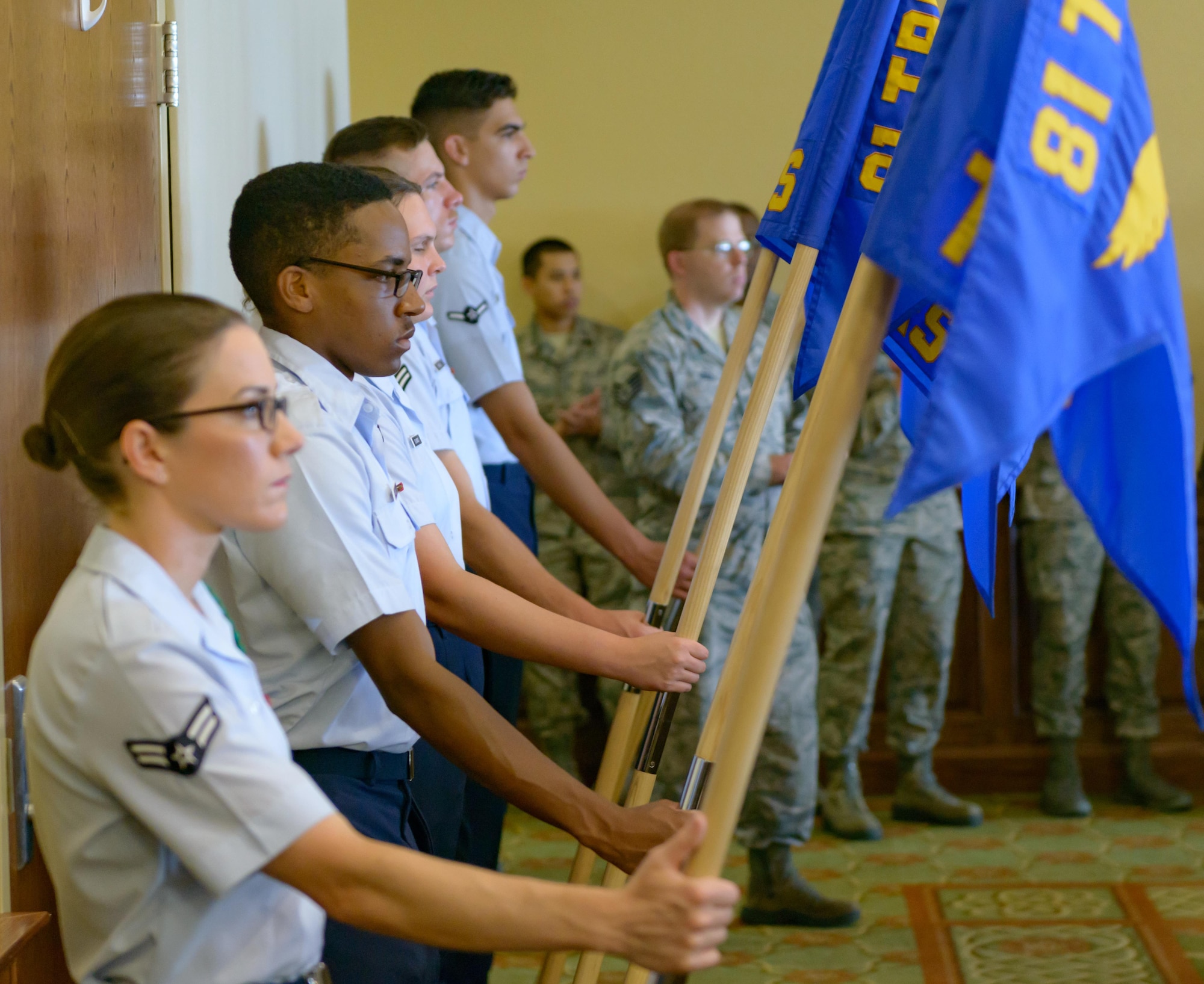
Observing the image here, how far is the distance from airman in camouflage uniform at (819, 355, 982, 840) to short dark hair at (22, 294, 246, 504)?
117 inches

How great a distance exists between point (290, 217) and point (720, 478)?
6.21ft

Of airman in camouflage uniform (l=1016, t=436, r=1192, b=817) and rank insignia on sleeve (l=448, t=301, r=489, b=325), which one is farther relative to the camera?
airman in camouflage uniform (l=1016, t=436, r=1192, b=817)

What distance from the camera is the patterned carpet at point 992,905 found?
2865 millimetres

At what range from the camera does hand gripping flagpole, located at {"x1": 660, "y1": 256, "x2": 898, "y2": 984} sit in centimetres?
109

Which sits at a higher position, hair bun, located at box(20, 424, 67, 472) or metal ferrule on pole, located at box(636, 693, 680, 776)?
hair bun, located at box(20, 424, 67, 472)

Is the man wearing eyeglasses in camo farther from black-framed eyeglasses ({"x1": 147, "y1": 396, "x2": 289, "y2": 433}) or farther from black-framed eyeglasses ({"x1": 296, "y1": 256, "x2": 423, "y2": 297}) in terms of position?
black-framed eyeglasses ({"x1": 147, "y1": 396, "x2": 289, "y2": 433})

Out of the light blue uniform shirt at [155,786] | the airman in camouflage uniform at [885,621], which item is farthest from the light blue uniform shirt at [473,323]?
the light blue uniform shirt at [155,786]

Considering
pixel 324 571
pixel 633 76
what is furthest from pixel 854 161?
pixel 633 76

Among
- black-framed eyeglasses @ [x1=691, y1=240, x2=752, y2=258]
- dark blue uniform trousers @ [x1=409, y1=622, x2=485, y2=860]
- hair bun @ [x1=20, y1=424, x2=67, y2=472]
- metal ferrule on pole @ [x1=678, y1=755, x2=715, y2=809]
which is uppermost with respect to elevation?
black-framed eyeglasses @ [x1=691, y1=240, x2=752, y2=258]

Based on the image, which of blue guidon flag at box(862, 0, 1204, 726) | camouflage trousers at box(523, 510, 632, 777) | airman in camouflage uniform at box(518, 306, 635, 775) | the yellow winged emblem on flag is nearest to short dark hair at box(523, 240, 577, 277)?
airman in camouflage uniform at box(518, 306, 635, 775)

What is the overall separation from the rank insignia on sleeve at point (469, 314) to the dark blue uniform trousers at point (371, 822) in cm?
129

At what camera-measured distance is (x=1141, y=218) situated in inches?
48.2

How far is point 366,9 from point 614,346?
145 centimetres

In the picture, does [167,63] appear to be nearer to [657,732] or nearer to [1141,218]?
[657,732]
